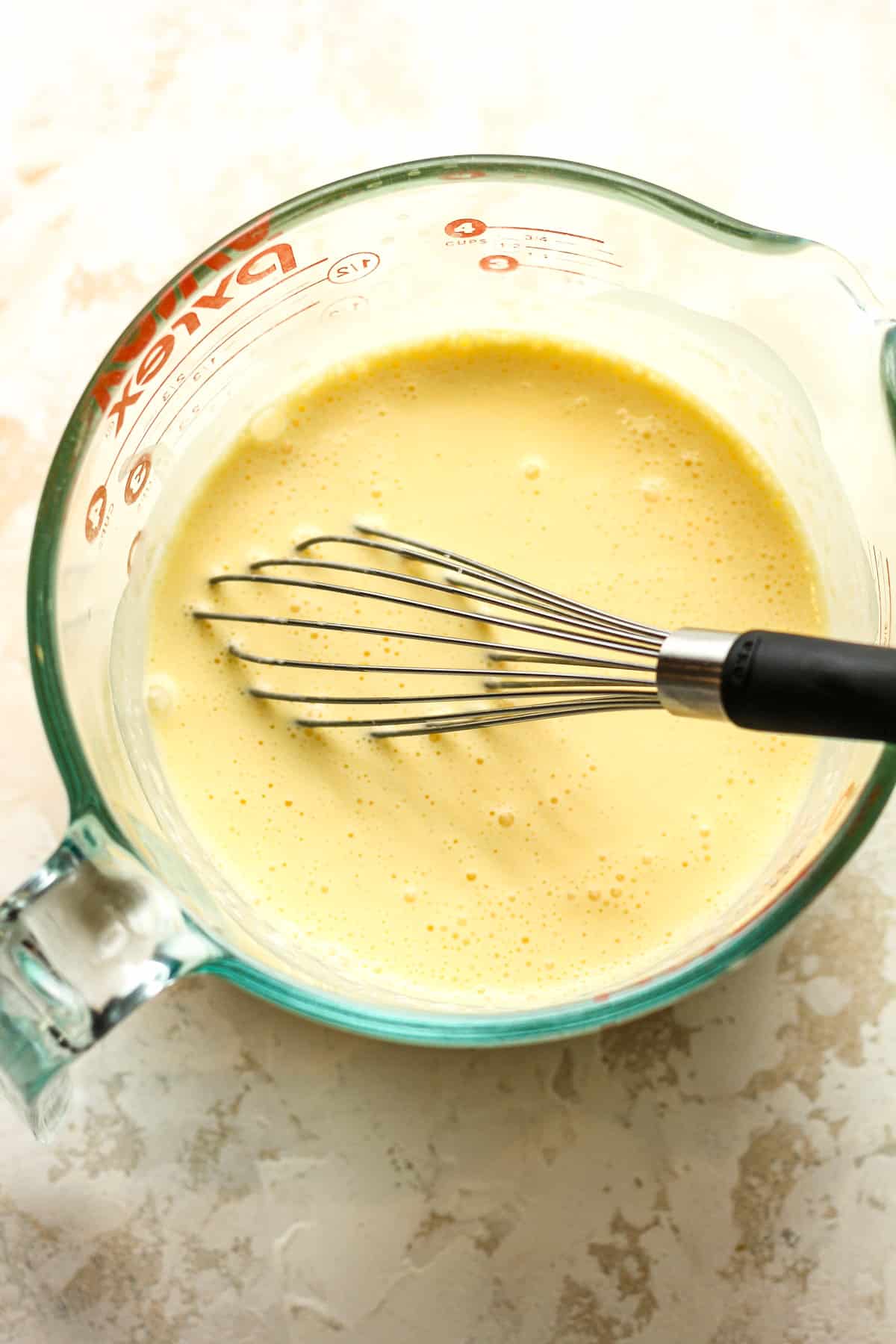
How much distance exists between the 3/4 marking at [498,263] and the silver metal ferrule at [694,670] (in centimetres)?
42

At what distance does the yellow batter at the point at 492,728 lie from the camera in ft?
3.40

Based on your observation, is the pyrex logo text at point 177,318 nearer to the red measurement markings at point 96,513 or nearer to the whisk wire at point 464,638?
the red measurement markings at point 96,513

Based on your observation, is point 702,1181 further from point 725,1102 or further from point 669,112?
point 669,112

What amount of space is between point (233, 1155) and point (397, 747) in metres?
0.34

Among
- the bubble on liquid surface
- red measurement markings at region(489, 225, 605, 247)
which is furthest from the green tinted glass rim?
the bubble on liquid surface

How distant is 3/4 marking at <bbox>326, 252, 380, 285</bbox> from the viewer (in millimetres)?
1037

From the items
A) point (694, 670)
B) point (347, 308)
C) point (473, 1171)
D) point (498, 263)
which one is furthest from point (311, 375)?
point (473, 1171)

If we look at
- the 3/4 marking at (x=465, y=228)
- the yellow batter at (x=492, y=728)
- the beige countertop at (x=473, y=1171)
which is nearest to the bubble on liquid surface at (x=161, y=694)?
the yellow batter at (x=492, y=728)

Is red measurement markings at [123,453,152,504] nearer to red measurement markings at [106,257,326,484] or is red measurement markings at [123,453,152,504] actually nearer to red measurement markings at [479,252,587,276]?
red measurement markings at [106,257,326,484]

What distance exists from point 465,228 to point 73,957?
60 centimetres

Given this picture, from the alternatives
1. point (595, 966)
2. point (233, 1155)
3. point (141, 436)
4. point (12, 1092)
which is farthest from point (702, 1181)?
point (141, 436)

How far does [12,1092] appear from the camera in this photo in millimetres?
808

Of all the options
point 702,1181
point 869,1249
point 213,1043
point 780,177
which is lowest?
point 869,1249

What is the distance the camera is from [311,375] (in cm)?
112
